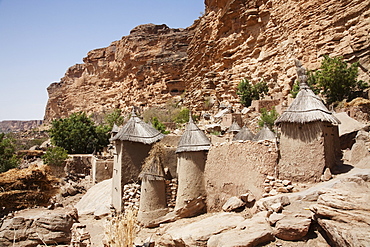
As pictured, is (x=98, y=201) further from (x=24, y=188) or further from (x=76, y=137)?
(x=76, y=137)

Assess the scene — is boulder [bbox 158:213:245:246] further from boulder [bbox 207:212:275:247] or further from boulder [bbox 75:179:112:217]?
boulder [bbox 75:179:112:217]

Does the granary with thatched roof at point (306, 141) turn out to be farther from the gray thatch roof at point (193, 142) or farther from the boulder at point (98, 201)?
the boulder at point (98, 201)

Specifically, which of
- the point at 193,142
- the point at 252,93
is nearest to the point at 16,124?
the point at 252,93

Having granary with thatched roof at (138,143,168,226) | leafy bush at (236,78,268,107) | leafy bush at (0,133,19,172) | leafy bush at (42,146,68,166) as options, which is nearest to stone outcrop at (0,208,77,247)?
granary with thatched roof at (138,143,168,226)

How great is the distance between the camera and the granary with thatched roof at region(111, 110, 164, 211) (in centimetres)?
899

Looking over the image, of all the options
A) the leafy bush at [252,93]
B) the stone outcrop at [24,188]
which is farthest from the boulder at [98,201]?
the leafy bush at [252,93]

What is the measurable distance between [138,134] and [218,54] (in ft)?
98.9

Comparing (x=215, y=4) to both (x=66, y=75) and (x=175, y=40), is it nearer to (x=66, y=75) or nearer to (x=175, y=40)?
(x=175, y=40)

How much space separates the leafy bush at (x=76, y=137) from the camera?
76.2 ft

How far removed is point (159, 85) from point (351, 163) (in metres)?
44.4

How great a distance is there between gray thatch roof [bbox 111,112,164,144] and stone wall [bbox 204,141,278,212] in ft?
6.77

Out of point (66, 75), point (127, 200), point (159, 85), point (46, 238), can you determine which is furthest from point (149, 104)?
point (46, 238)

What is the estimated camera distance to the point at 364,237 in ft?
13.0

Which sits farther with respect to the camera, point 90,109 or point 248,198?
point 90,109
